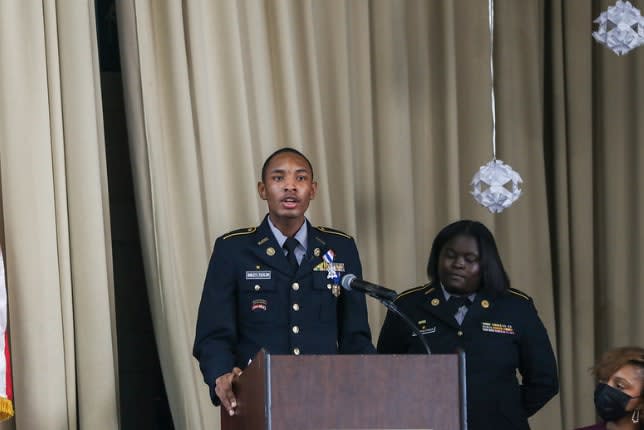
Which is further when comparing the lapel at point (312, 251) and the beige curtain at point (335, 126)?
the beige curtain at point (335, 126)

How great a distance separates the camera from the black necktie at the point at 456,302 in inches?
168

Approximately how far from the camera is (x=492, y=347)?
13.9ft

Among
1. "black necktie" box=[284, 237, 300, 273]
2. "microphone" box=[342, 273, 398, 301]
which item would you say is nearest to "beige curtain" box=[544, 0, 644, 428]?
"black necktie" box=[284, 237, 300, 273]

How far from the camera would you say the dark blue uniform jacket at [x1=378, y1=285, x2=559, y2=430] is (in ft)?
13.8

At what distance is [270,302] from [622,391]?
1150 mm

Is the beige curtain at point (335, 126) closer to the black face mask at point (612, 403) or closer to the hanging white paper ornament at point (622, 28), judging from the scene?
the hanging white paper ornament at point (622, 28)

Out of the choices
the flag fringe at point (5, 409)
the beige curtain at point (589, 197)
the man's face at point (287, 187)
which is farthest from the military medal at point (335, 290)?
the beige curtain at point (589, 197)

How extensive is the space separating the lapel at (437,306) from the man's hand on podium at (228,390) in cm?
109

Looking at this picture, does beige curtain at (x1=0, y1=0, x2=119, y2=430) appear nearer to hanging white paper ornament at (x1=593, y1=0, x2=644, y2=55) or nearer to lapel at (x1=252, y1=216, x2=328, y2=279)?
lapel at (x1=252, y1=216, x2=328, y2=279)

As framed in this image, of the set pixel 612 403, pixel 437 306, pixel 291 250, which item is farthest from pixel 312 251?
pixel 612 403

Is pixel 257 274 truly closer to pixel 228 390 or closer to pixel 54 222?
pixel 228 390

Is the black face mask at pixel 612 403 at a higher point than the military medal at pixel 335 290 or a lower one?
lower

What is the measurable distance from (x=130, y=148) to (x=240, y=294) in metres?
1.03

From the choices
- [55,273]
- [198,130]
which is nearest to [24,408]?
[55,273]
